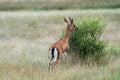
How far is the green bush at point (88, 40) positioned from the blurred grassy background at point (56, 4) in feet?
86.6

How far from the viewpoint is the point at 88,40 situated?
13.5 m

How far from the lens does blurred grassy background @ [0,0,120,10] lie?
4034 centimetres

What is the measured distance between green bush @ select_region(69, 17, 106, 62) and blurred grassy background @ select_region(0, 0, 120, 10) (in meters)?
26.4

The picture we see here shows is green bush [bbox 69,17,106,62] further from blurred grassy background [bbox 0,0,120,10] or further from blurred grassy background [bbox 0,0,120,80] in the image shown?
blurred grassy background [bbox 0,0,120,10]

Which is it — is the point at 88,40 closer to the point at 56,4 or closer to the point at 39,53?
the point at 39,53

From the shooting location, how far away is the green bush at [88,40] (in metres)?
13.4

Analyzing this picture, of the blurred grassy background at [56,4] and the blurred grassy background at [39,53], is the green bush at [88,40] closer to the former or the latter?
the blurred grassy background at [39,53]

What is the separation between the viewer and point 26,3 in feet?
140

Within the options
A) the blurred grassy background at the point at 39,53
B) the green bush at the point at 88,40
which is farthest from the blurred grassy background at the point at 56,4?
the green bush at the point at 88,40

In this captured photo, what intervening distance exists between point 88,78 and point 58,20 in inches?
734

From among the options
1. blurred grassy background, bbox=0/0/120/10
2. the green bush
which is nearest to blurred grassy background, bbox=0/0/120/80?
the green bush

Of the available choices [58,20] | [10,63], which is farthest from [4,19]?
[10,63]

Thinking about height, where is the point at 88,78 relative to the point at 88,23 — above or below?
below

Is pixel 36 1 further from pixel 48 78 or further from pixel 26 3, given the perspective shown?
pixel 48 78
